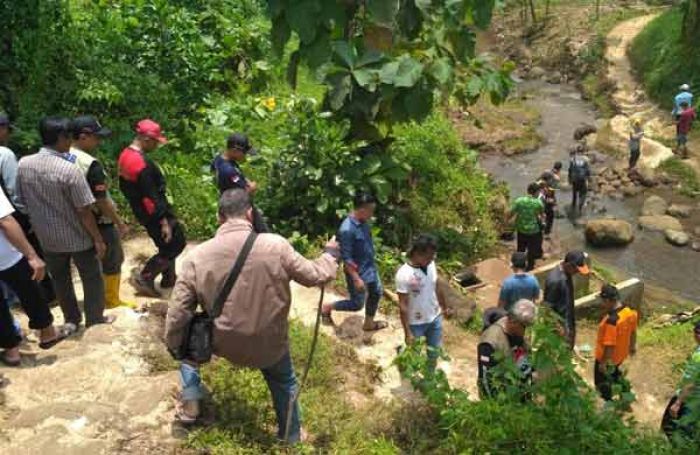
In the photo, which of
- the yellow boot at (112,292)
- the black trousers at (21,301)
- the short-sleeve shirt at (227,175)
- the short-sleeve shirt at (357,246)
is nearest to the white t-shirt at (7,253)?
the black trousers at (21,301)

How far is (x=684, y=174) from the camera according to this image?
16.5 meters

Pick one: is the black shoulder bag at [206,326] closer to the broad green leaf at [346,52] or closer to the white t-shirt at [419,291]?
the white t-shirt at [419,291]

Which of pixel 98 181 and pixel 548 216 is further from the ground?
pixel 98 181

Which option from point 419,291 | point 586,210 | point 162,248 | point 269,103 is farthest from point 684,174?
point 162,248

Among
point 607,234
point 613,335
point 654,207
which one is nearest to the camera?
point 613,335

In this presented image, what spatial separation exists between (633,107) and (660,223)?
22.2ft

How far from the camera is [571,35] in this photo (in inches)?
1022

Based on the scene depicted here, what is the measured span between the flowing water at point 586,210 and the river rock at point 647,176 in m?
0.27

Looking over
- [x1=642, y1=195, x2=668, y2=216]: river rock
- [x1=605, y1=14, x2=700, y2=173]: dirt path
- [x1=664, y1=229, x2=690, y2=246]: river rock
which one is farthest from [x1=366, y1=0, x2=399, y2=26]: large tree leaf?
[x1=605, y1=14, x2=700, y2=173]: dirt path

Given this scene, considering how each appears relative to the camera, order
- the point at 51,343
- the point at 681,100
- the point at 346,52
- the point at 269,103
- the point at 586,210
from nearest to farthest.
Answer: the point at 51,343 → the point at 346,52 → the point at 269,103 → the point at 586,210 → the point at 681,100

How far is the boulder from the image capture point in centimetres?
1393

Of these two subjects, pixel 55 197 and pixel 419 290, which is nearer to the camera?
pixel 55 197

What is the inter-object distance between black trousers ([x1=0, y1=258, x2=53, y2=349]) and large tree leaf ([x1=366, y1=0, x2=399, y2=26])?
4.21 m

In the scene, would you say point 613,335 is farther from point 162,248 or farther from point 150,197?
point 150,197
